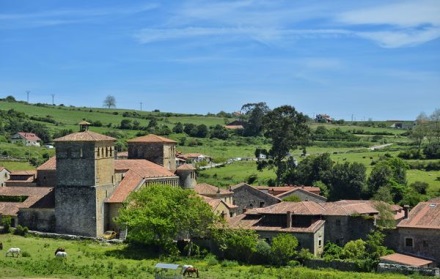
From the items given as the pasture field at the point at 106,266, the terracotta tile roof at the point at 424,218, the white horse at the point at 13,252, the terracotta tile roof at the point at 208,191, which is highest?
the terracotta tile roof at the point at 208,191

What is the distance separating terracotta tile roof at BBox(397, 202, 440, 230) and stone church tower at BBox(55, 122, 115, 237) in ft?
91.6

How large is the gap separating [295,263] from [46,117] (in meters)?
132

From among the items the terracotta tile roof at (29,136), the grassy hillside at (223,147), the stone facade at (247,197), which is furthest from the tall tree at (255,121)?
the stone facade at (247,197)

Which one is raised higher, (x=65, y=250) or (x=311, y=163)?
(x=311, y=163)

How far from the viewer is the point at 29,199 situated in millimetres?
71062

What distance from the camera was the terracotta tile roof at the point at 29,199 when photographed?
69375 millimetres

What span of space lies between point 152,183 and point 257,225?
602 inches

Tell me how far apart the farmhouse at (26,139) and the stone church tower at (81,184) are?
7424cm

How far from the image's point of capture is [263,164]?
10694 centimetres

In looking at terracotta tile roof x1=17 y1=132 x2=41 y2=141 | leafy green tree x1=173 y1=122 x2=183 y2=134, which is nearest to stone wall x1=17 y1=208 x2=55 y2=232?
terracotta tile roof x1=17 y1=132 x2=41 y2=141

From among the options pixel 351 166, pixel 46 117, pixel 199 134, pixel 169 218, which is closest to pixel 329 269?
pixel 169 218

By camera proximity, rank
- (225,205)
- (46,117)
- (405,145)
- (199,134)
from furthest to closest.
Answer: (46,117), (199,134), (405,145), (225,205)

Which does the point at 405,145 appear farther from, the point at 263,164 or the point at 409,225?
the point at 409,225

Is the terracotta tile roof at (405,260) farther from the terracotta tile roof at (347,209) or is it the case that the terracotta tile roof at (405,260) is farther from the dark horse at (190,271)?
the dark horse at (190,271)
